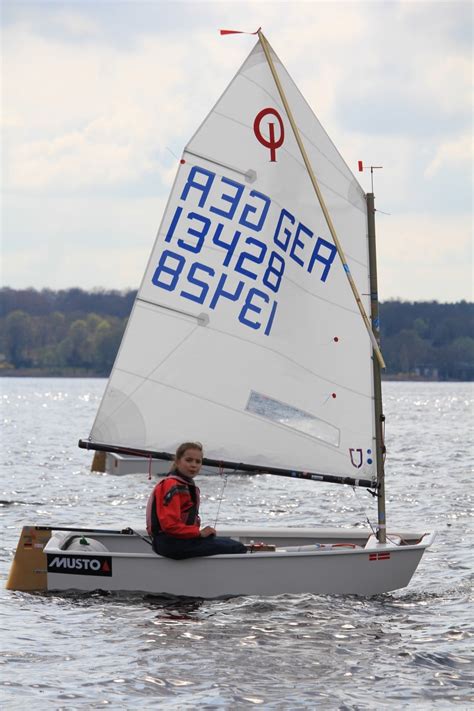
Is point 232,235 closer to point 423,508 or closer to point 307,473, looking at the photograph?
point 307,473

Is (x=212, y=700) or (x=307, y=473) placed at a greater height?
(x=307, y=473)

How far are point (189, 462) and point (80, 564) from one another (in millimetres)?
1565

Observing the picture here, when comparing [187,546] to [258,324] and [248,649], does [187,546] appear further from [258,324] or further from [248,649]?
[258,324]

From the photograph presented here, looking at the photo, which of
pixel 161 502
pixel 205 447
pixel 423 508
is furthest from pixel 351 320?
pixel 423 508

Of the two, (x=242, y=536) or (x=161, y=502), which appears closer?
(x=161, y=502)

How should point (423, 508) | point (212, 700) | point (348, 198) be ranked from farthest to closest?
1. point (423, 508)
2. point (348, 198)
3. point (212, 700)

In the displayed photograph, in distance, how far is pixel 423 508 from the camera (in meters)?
24.2

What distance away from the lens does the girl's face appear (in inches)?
474

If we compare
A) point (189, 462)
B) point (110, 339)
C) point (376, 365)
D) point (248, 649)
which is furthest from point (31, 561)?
point (110, 339)

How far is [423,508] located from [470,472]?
33.4ft

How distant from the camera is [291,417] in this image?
43.4 ft

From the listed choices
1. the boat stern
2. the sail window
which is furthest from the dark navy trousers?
the sail window

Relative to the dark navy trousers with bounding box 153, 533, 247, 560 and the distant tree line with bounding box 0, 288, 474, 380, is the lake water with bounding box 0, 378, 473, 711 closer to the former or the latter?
the dark navy trousers with bounding box 153, 533, 247, 560

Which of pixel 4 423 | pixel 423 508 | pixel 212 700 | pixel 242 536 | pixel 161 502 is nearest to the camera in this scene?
pixel 212 700
